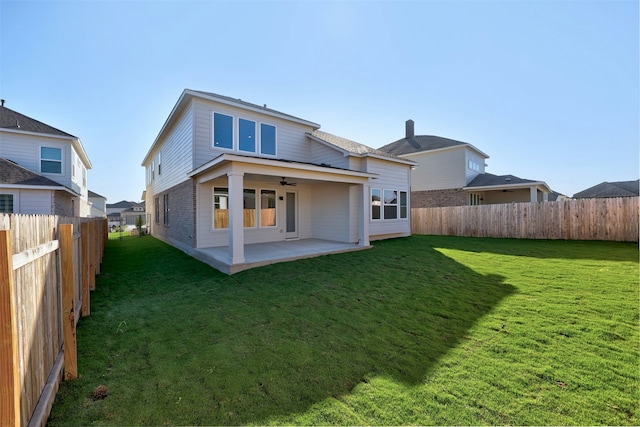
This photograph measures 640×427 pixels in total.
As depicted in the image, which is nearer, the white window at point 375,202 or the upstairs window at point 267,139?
the upstairs window at point 267,139

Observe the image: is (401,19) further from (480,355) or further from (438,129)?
(438,129)

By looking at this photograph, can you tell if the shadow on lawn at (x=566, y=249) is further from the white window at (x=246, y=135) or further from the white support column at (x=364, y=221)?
the white window at (x=246, y=135)

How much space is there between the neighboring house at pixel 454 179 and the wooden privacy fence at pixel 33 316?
21.8m

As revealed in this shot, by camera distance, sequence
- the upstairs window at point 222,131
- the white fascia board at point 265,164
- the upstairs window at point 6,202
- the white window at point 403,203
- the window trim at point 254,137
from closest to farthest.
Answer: the white fascia board at point 265,164, the upstairs window at point 222,131, the window trim at point 254,137, the upstairs window at point 6,202, the white window at point 403,203

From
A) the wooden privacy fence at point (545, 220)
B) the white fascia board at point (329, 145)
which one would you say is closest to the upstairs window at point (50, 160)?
the white fascia board at point (329, 145)

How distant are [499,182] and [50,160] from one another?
29.2 meters

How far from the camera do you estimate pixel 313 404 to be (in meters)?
2.57

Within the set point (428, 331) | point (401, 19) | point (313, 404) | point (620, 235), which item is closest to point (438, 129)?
point (620, 235)

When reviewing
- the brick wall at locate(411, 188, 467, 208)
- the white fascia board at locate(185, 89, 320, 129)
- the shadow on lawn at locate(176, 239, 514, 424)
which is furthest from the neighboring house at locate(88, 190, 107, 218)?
the shadow on lawn at locate(176, 239, 514, 424)

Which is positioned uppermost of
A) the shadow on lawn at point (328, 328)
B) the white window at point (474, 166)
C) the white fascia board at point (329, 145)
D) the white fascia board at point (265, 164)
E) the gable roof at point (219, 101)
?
the gable roof at point (219, 101)

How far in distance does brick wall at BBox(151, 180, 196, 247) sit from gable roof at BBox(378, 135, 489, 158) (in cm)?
1749

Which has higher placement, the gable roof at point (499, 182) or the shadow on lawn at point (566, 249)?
the gable roof at point (499, 182)

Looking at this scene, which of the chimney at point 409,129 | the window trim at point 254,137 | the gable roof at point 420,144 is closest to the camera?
the window trim at point 254,137

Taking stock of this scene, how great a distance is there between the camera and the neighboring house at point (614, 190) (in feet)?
89.8
